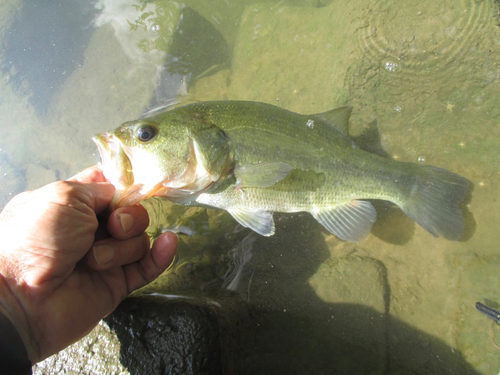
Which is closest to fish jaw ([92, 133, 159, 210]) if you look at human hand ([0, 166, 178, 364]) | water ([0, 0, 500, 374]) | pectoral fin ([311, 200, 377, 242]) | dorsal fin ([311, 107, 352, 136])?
human hand ([0, 166, 178, 364])

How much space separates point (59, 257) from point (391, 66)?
10.9ft

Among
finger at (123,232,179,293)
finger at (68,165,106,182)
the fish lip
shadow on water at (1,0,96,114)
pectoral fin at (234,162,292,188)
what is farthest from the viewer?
shadow on water at (1,0,96,114)

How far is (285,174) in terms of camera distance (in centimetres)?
205

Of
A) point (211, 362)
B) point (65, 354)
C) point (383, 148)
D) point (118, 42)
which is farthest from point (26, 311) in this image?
point (118, 42)

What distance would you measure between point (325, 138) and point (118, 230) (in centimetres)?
178

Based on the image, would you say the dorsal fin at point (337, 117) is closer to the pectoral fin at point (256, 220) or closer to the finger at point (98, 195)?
the pectoral fin at point (256, 220)

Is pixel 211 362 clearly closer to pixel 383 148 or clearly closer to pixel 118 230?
pixel 118 230

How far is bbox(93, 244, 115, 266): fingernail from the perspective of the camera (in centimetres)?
173

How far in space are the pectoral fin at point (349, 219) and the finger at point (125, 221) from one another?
1.47m

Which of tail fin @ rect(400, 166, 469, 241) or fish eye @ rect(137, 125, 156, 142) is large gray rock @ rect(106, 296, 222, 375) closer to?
fish eye @ rect(137, 125, 156, 142)

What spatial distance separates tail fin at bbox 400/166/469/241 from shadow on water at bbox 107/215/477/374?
692mm

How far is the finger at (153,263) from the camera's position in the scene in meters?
2.10

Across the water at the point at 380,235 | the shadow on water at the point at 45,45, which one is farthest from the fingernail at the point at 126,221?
the shadow on water at the point at 45,45

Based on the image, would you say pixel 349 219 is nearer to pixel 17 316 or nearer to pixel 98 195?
pixel 98 195
